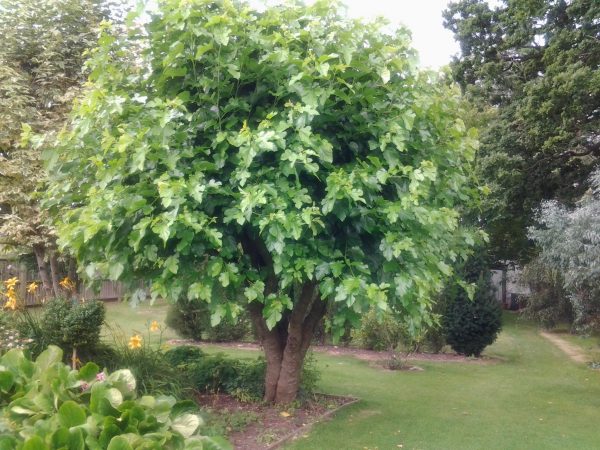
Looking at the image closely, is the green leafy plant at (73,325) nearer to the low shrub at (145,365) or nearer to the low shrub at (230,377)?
the low shrub at (145,365)

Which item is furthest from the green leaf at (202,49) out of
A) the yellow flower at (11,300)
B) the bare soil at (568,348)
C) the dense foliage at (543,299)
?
the dense foliage at (543,299)

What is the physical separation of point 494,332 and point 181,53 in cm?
1038

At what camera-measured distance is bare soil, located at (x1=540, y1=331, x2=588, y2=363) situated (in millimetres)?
14086

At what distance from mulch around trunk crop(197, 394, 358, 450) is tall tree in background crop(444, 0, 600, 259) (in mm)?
8999

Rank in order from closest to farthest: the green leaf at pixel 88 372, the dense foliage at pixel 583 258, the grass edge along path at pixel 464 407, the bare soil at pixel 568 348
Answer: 1. the green leaf at pixel 88 372
2. the grass edge along path at pixel 464 407
3. the dense foliage at pixel 583 258
4. the bare soil at pixel 568 348

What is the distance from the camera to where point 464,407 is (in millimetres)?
8469

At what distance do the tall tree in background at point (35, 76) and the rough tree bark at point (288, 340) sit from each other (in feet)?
16.2

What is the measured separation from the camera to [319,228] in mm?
5566

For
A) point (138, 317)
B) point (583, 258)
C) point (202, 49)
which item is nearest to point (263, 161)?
point (202, 49)

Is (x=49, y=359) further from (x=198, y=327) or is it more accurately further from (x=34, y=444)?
(x=198, y=327)

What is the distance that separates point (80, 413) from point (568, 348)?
51.7 feet

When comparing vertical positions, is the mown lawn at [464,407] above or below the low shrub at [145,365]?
below

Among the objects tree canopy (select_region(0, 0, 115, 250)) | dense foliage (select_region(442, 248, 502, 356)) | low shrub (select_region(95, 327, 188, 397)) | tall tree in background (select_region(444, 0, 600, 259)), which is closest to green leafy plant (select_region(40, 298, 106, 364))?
low shrub (select_region(95, 327, 188, 397))

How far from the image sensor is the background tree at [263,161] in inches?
202
